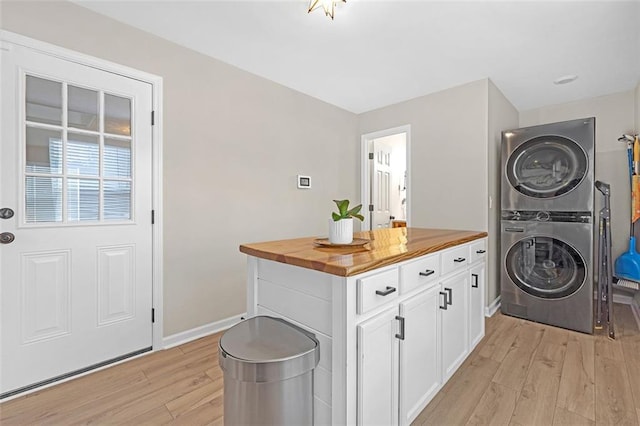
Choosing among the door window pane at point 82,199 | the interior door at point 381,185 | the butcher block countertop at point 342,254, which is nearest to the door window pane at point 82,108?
the door window pane at point 82,199

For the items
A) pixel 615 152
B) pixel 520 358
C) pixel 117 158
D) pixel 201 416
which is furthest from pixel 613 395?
pixel 117 158

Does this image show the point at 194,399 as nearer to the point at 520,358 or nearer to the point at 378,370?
the point at 378,370

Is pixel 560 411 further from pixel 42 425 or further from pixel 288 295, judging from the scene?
pixel 42 425

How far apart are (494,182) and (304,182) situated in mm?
2065

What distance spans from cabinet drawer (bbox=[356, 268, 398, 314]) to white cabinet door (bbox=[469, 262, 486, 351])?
106 centimetres

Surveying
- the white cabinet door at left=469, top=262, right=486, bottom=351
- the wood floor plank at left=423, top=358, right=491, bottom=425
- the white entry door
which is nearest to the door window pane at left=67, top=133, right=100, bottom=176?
the white entry door

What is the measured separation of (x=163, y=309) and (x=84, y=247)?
715 millimetres

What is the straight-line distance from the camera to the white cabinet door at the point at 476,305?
2066mm

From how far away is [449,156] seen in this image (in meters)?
3.26

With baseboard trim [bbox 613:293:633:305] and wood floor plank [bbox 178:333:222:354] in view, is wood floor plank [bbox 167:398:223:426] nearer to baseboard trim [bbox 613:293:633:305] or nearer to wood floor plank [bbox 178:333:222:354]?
wood floor plank [bbox 178:333:222:354]

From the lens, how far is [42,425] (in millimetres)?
1505

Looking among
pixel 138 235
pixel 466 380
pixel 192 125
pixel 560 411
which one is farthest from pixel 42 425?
pixel 560 411

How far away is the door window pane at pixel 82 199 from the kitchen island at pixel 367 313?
1322 millimetres

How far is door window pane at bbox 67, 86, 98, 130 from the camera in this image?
1931mm
